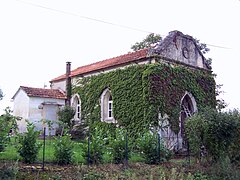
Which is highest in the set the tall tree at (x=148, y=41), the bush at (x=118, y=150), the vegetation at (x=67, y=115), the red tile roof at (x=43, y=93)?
the tall tree at (x=148, y=41)

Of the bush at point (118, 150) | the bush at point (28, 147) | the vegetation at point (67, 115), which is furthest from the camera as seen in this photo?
the vegetation at point (67, 115)

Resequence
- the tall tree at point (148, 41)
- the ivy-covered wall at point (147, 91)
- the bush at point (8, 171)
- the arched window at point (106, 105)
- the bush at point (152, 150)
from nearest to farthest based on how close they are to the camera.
Answer: the bush at point (8, 171) → the bush at point (152, 150) → the ivy-covered wall at point (147, 91) → the arched window at point (106, 105) → the tall tree at point (148, 41)

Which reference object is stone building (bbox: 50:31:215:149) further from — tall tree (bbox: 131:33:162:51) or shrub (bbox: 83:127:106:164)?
tall tree (bbox: 131:33:162:51)

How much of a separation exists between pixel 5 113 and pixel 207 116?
31.3ft

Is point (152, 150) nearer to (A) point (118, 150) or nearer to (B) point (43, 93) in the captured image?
(A) point (118, 150)

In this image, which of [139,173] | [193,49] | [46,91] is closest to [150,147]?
[139,173]

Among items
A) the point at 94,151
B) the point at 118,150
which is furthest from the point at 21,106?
the point at 94,151

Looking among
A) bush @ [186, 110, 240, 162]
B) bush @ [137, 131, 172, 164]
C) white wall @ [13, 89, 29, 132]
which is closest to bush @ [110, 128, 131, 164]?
bush @ [137, 131, 172, 164]

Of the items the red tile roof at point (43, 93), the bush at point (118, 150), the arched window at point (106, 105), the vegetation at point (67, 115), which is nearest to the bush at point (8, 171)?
the bush at point (118, 150)

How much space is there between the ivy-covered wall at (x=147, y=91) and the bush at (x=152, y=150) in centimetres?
358

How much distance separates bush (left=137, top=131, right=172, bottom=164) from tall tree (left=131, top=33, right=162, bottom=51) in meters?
20.2

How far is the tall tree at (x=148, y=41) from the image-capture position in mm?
34153

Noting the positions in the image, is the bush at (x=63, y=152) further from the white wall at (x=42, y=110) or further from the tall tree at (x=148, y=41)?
the tall tree at (x=148, y=41)

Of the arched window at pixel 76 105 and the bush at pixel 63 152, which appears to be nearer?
the bush at pixel 63 152
